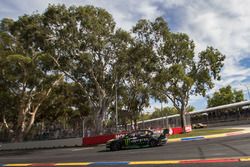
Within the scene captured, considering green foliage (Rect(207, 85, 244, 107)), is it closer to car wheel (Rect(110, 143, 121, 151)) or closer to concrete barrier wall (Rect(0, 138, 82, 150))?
concrete barrier wall (Rect(0, 138, 82, 150))

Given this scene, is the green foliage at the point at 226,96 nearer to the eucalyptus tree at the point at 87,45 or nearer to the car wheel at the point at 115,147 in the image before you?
the eucalyptus tree at the point at 87,45

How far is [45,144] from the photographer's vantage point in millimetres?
36438

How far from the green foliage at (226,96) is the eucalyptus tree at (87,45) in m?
61.9

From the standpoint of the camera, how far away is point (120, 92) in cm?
4303

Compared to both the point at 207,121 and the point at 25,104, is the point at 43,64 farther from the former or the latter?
the point at 207,121

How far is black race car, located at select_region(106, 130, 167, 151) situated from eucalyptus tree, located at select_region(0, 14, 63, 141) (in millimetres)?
15826

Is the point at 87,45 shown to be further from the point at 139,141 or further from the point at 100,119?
the point at 139,141

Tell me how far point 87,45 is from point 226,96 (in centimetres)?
6683

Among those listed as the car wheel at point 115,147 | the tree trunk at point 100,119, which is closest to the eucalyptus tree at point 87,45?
the tree trunk at point 100,119

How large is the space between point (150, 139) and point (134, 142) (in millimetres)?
1165

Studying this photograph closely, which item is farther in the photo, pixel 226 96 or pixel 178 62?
pixel 226 96

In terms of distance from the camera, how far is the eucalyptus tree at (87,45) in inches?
1355

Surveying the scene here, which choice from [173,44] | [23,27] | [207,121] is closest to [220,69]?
[173,44]

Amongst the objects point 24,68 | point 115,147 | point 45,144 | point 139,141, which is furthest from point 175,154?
point 24,68
